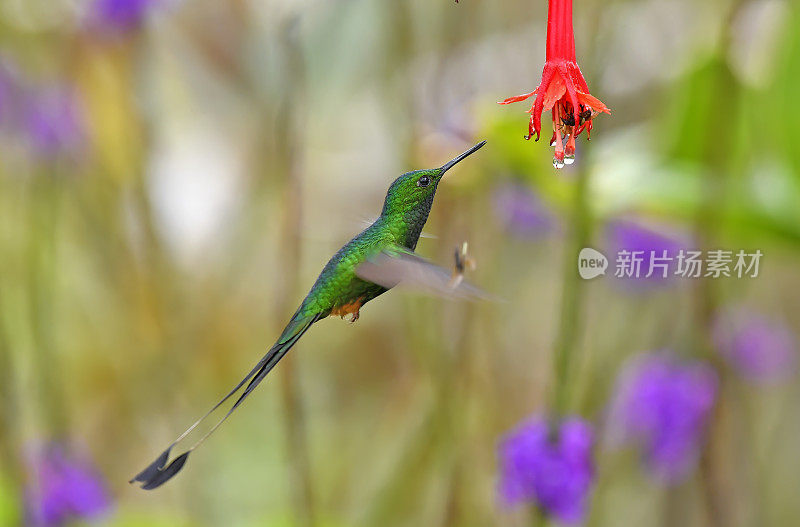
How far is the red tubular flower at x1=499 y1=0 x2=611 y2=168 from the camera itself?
1.17ft

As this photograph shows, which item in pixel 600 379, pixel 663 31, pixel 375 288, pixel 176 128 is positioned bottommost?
pixel 600 379

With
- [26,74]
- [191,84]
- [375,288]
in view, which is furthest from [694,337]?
[191,84]

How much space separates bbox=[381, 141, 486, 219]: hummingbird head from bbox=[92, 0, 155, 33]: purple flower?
0.90 m

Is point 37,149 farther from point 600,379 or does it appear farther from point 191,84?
point 600,379

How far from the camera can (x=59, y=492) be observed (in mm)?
1027

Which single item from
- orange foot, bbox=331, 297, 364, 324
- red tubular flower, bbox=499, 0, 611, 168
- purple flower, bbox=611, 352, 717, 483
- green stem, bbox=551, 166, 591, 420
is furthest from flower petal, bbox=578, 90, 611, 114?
purple flower, bbox=611, 352, 717, 483

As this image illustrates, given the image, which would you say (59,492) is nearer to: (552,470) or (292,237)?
(292,237)

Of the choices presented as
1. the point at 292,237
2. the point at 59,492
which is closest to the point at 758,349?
the point at 292,237

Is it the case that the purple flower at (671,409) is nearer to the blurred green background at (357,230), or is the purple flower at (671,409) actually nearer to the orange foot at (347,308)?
the blurred green background at (357,230)

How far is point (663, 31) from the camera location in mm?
1392

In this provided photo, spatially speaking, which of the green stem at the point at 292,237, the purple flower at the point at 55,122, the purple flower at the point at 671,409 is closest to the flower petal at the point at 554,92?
the green stem at the point at 292,237

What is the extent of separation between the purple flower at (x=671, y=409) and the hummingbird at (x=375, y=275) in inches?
25.1

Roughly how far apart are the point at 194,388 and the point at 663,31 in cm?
88

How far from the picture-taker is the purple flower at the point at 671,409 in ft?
3.30
